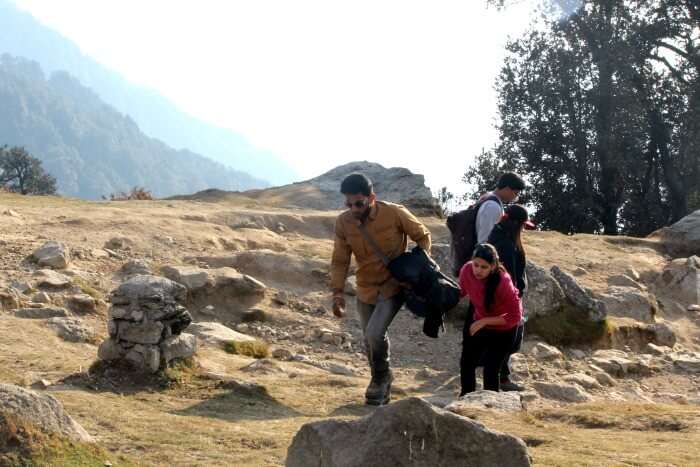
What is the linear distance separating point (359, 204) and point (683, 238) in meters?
13.9

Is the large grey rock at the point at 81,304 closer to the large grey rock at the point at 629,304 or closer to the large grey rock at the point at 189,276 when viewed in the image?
the large grey rock at the point at 189,276

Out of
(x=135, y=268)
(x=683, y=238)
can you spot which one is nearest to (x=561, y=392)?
(x=135, y=268)

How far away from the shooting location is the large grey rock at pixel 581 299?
39.9ft

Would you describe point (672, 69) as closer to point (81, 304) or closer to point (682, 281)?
point (682, 281)

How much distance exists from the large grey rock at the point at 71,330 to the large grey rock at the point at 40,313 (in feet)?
0.66

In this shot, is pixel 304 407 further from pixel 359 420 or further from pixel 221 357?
pixel 359 420

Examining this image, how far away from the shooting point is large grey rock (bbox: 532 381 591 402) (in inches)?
348

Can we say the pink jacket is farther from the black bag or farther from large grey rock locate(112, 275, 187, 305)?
large grey rock locate(112, 275, 187, 305)

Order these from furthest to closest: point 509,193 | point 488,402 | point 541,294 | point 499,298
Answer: point 541,294 → point 509,193 → point 499,298 → point 488,402

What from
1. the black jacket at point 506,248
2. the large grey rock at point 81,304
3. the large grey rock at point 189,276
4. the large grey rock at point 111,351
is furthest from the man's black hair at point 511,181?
the large grey rock at point 81,304

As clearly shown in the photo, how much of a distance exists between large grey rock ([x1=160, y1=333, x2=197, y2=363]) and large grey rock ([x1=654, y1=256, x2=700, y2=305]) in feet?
32.5

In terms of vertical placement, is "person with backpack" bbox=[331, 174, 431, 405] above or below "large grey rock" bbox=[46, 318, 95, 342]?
above

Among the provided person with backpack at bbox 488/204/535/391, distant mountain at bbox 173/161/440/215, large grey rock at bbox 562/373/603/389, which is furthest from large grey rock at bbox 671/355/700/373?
distant mountain at bbox 173/161/440/215

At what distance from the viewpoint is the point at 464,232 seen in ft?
27.0
